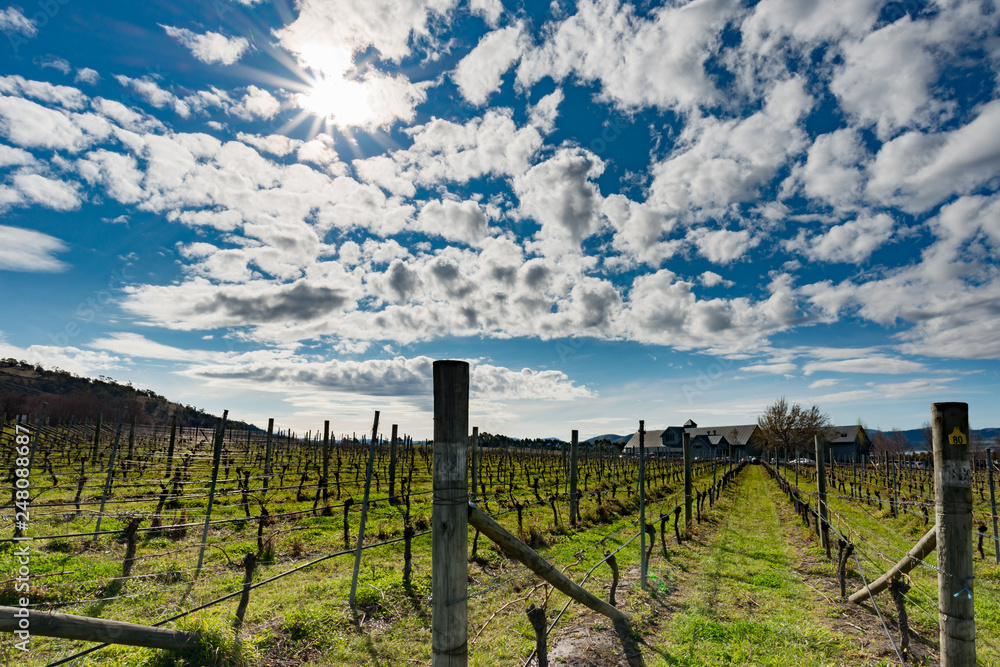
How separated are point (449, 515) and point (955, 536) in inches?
150

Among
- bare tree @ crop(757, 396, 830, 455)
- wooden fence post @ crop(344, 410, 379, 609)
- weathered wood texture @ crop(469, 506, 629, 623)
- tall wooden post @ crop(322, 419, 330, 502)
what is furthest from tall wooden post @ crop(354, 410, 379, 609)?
bare tree @ crop(757, 396, 830, 455)

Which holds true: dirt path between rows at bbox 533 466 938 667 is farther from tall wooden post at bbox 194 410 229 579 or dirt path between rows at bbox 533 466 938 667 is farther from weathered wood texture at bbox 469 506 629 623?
tall wooden post at bbox 194 410 229 579

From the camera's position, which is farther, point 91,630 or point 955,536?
point 91,630

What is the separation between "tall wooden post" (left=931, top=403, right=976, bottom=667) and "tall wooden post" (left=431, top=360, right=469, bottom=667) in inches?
139

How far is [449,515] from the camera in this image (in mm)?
2814

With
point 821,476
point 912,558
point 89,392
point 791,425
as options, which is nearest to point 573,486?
point 821,476

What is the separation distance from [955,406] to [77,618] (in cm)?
722

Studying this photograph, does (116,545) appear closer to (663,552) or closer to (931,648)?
(663,552)

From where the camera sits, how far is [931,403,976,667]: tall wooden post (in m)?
3.41

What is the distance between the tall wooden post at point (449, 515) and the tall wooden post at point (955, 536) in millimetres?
3521

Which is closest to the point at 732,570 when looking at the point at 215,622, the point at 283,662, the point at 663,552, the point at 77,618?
the point at 663,552

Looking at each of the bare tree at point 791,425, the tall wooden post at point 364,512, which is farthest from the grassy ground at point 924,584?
the bare tree at point 791,425

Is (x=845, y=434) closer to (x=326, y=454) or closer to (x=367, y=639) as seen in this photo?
(x=326, y=454)

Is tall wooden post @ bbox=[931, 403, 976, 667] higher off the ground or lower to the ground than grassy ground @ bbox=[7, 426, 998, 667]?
higher
